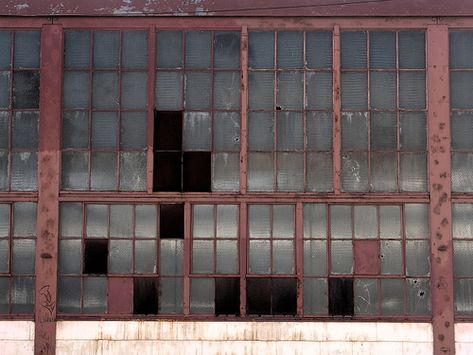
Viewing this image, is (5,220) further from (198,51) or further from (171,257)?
(198,51)

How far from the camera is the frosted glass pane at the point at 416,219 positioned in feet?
38.0

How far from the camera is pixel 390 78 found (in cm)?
1180

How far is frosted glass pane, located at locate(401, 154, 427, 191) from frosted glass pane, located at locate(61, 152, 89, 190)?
628 cm

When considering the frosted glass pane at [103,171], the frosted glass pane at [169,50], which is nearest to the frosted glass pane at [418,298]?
the frosted glass pane at [103,171]

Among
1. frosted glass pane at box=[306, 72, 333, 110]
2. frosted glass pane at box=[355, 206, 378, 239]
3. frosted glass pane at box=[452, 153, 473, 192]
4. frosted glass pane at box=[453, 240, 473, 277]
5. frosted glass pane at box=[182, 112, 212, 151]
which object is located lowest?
frosted glass pane at box=[453, 240, 473, 277]

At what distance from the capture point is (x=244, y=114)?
462 inches

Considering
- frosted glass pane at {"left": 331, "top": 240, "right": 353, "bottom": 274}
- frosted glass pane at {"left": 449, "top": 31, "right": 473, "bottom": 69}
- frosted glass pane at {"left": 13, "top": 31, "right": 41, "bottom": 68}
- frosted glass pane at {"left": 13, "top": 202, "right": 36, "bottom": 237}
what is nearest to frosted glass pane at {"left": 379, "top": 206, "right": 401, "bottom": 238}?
frosted glass pane at {"left": 331, "top": 240, "right": 353, "bottom": 274}

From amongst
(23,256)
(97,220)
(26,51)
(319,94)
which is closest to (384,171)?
(319,94)

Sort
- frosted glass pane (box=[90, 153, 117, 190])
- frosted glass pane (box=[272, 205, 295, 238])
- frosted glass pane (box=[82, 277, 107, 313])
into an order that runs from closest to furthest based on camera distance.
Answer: frosted glass pane (box=[82, 277, 107, 313]) < frosted glass pane (box=[272, 205, 295, 238]) < frosted glass pane (box=[90, 153, 117, 190])

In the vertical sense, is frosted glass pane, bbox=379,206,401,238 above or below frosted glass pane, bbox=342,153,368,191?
below

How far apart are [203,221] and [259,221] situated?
111 cm

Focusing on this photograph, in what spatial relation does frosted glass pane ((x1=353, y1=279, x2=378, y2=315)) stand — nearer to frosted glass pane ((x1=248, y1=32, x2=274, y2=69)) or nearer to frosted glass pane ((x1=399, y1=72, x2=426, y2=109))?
frosted glass pane ((x1=399, y1=72, x2=426, y2=109))

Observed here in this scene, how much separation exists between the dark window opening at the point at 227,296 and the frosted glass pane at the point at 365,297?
229cm

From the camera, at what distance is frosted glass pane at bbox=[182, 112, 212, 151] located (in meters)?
11.8
